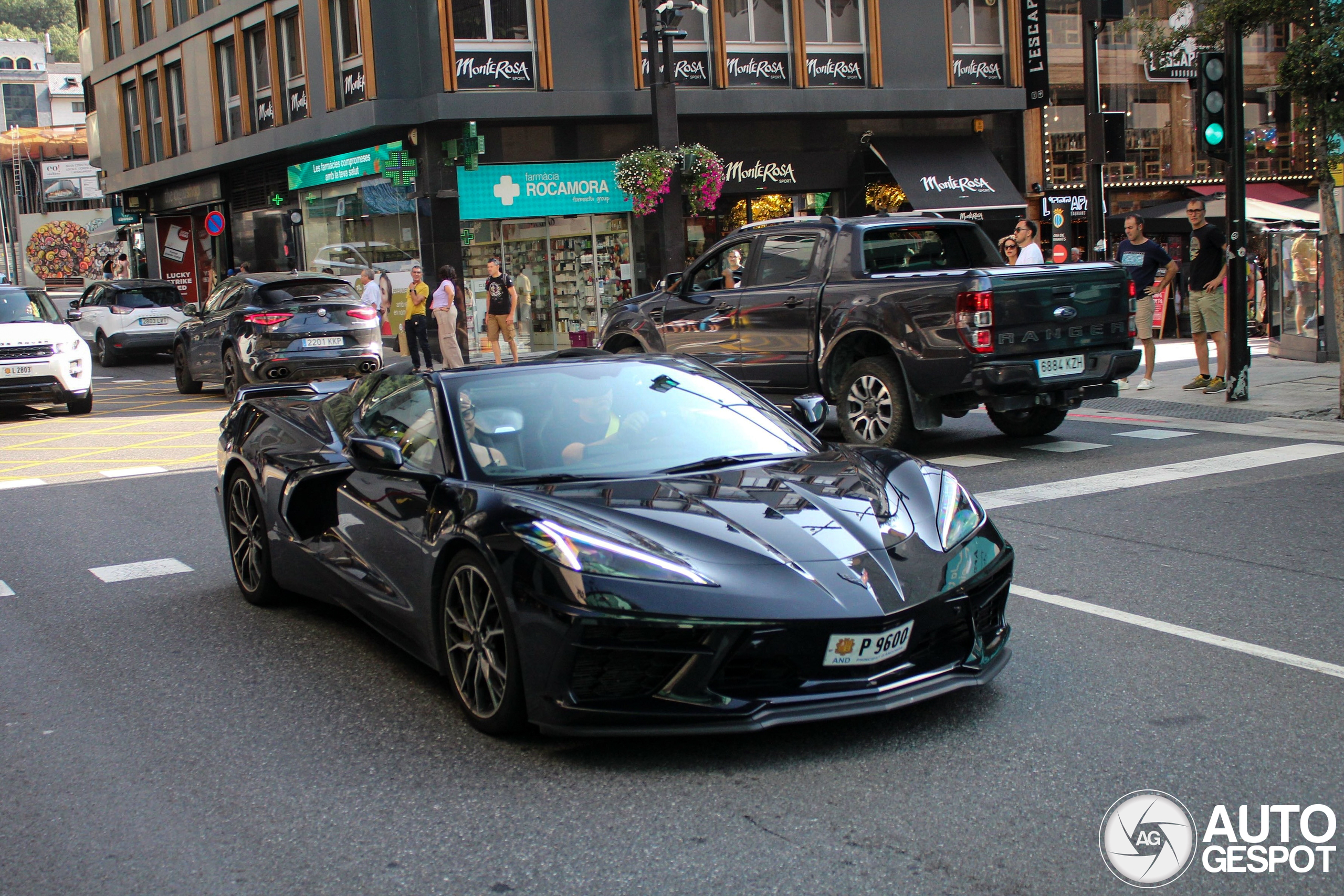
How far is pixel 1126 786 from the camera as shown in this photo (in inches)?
147

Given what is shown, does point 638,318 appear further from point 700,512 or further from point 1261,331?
point 1261,331

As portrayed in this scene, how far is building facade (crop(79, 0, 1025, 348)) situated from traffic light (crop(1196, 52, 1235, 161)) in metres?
14.6

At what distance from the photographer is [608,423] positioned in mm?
5188

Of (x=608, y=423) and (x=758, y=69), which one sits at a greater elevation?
(x=758, y=69)

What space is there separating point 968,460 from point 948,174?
776 inches

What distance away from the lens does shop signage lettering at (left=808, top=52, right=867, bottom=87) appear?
2784cm

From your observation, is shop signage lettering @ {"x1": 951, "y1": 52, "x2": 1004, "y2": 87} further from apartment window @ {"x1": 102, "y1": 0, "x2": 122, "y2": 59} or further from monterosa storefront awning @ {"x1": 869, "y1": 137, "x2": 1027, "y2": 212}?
apartment window @ {"x1": 102, "y1": 0, "x2": 122, "y2": 59}

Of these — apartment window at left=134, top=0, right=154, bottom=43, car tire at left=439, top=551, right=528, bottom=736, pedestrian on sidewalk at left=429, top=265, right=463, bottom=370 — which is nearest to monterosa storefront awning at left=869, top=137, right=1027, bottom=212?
pedestrian on sidewalk at left=429, top=265, right=463, bottom=370

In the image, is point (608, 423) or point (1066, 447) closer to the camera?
point (608, 423)

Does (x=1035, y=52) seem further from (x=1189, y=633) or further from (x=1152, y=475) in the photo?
(x=1189, y=633)

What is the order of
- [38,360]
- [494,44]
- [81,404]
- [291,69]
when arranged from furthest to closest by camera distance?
[291,69]
[494,44]
[81,404]
[38,360]

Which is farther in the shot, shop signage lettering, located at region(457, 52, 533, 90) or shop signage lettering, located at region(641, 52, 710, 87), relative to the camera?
shop signage lettering, located at region(641, 52, 710, 87)

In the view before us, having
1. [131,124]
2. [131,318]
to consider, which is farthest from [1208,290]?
[131,124]

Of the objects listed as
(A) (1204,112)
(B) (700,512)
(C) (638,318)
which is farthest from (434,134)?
(B) (700,512)
